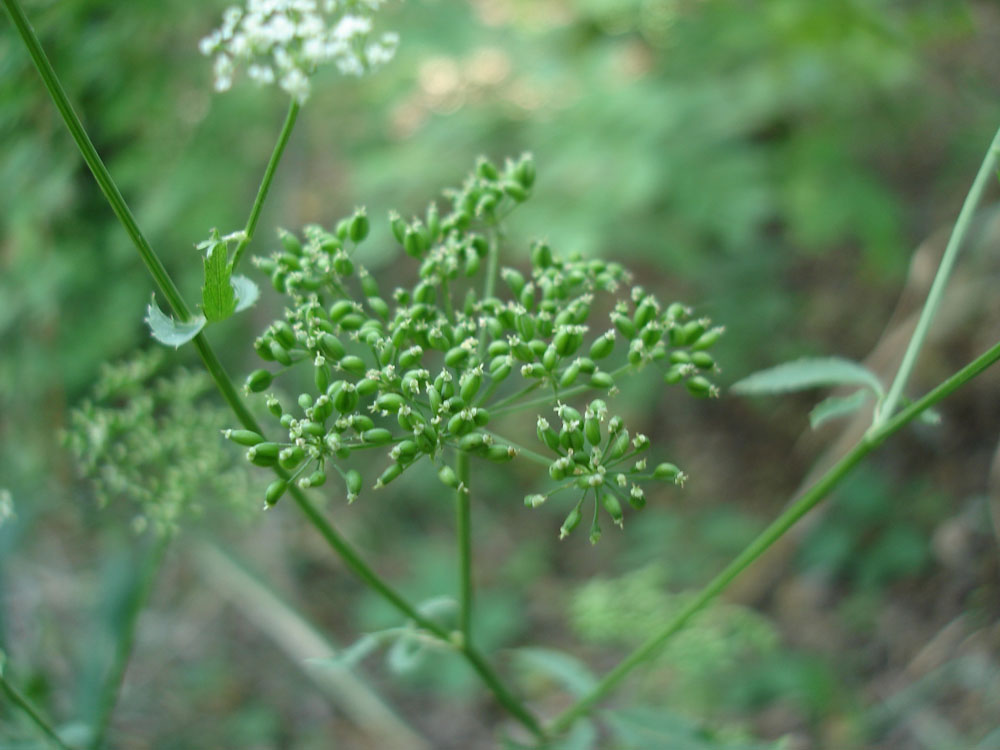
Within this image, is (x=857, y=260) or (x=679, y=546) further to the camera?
(x=857, y=260)

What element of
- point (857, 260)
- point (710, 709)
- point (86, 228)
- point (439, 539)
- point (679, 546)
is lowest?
point (710, 709)

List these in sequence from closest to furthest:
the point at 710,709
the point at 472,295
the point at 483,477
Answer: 1. the point at 472,295
2. the point at 710,709
3. the point at 483,477

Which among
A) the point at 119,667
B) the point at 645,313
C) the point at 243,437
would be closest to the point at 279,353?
the point at 243,437

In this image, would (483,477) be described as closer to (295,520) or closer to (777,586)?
(295,520)

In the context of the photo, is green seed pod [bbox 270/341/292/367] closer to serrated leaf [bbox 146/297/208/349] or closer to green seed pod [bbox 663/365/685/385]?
serrated leaf [bbox 146/297/208/349]

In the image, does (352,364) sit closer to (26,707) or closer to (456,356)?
(456,356)

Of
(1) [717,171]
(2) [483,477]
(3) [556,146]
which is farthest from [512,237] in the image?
(2) [483,477]

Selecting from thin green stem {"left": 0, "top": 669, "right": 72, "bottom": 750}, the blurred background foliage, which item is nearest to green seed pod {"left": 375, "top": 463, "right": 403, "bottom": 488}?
thin green stem {"left": 0, "top": 669, "right": 72, "bottom": 750}
